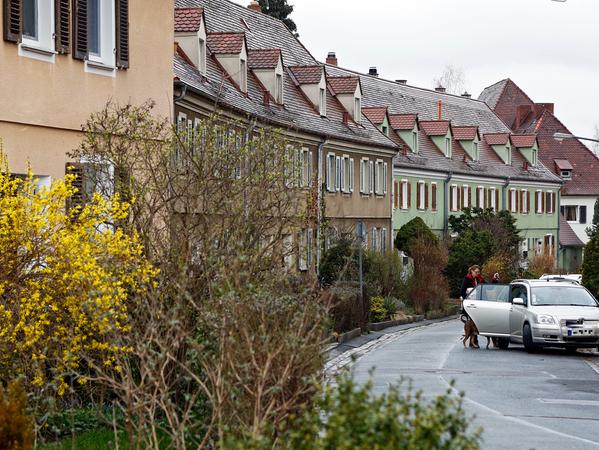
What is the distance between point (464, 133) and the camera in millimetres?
80125

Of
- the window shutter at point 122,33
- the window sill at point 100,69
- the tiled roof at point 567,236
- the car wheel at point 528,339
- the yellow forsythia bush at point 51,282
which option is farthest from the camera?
the tiled roof at point 567,236

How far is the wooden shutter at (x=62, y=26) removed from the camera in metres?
21.1

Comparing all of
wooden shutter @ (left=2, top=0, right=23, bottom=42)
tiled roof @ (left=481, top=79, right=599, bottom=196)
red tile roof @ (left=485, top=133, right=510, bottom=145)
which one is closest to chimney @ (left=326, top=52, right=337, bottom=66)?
red tile roof @ (left=485, top=133, right=510, bottom=145)

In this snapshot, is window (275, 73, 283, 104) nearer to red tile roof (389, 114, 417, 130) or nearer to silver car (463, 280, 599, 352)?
silver car (463, 280, 599, 352)

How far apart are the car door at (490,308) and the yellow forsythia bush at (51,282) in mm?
16917

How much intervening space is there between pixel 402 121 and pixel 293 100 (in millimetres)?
21070

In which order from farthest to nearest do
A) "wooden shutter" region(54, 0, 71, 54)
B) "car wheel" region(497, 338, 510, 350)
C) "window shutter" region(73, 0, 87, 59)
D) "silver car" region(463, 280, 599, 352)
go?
"car wheel" region(497, 338, 510, 350), "silver car" region(463, 280, 599, 352), "window shutter" region(73, 0, 87, 59), "wooden shutter" region(54, 0, 71, 54)

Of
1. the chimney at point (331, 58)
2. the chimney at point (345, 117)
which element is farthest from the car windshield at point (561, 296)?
the chimney at point (331, 58)

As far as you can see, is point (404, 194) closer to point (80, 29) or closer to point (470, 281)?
point (470, 281)

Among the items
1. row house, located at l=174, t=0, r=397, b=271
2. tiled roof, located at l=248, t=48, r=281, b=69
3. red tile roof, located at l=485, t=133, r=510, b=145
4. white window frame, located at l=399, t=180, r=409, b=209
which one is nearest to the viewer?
row house, located at l=174, t=0, r=397, b=271

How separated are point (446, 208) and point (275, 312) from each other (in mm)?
64288

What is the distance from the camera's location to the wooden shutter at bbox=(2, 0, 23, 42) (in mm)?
19750

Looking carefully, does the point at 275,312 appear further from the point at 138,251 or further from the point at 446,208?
the point at 446,208

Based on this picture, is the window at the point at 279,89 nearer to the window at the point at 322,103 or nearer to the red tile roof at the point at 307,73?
the red tile roof at the point at 307,73
